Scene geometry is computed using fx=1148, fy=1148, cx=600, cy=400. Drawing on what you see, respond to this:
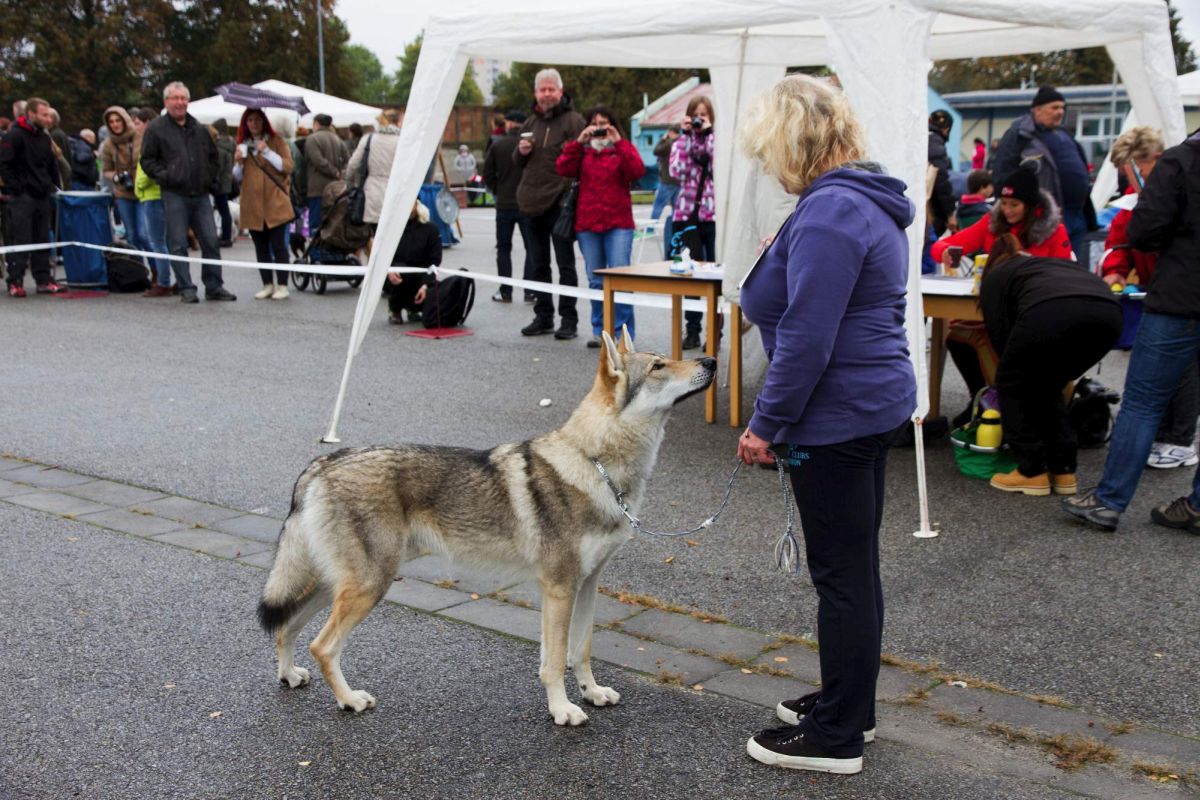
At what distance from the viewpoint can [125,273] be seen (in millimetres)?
14531

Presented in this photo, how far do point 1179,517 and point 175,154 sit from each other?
1100cm

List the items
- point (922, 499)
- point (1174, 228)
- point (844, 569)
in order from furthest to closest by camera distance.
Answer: point (922, 499)
point (1174, 228)
point (844, 569)

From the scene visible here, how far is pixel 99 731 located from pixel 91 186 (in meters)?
19.0

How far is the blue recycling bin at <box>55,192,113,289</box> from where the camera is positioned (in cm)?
1468

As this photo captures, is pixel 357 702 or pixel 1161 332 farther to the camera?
pixel 1161 332

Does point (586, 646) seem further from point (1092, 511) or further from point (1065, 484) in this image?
point (1065, 484)

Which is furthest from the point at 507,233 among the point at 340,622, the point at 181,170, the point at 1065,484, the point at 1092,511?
the point at 340,622

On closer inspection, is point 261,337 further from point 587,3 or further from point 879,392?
point 879,392

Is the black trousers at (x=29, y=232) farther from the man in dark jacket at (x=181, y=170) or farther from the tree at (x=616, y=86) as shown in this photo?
the tree at (x=616, y=86)

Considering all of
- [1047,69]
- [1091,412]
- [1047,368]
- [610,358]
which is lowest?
[1091,412]

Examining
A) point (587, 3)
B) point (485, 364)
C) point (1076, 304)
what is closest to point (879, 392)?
point (1076, 304)

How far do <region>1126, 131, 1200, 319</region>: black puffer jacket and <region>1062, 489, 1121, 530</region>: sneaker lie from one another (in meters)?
0.99

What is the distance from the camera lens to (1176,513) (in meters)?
5.69

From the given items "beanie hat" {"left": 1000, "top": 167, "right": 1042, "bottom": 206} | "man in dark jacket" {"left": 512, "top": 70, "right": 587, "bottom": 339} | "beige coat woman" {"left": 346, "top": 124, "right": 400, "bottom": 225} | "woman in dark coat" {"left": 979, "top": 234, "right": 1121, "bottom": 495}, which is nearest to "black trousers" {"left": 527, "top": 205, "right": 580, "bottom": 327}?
"man in dark jacket" {"left": 512, "top": 70, "right": 587, "bottom": 339}
